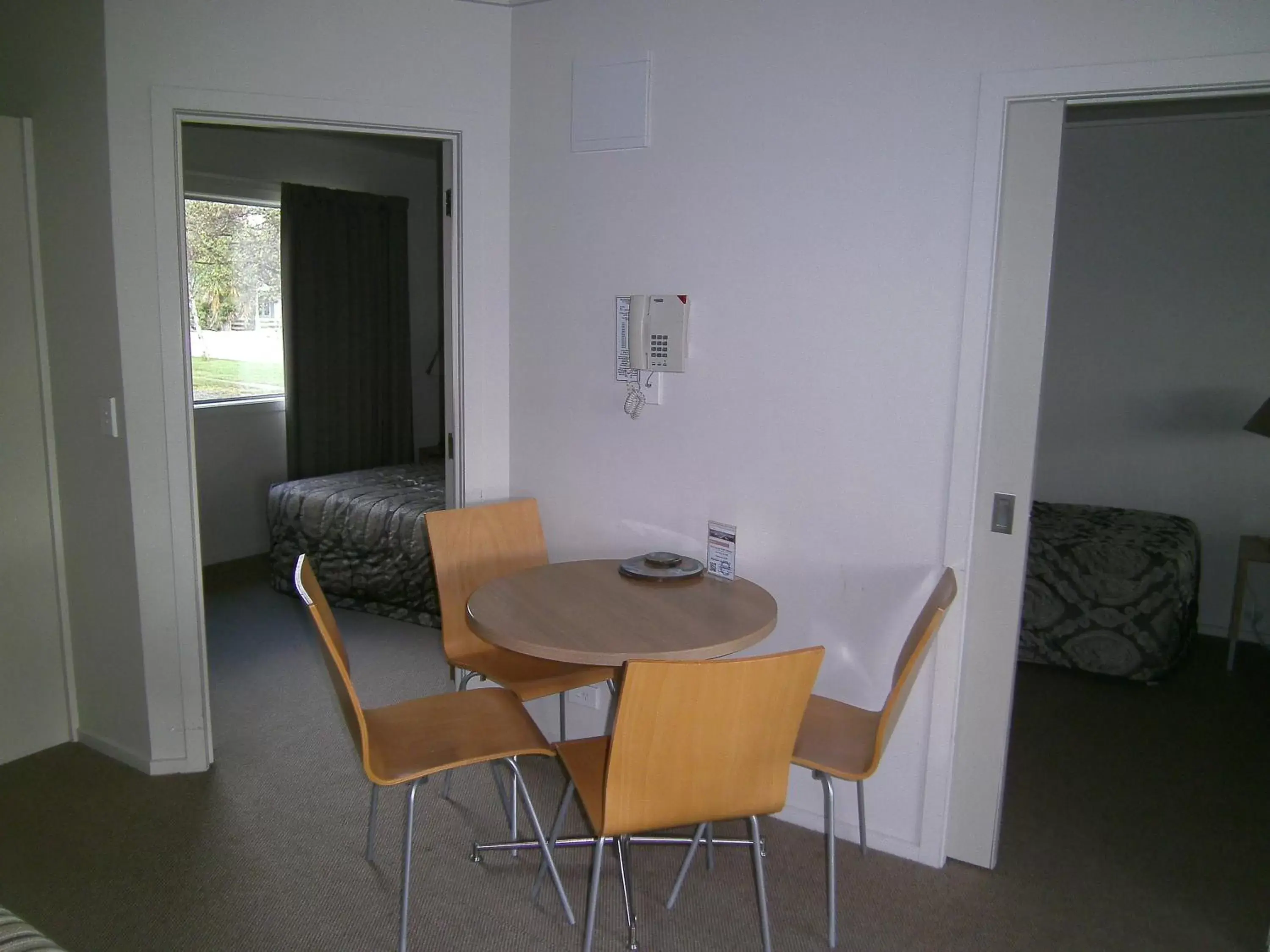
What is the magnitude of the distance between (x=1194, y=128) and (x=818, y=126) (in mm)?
3116

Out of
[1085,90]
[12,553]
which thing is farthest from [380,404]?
[1085,90]

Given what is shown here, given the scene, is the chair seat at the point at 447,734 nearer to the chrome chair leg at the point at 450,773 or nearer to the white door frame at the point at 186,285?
the chrome chair leg at the point at 450,773

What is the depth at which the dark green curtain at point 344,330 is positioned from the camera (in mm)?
5438

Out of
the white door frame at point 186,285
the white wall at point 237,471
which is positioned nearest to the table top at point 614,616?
the white door frame at point 186,285

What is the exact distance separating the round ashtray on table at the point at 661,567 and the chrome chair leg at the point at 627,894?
70 cm

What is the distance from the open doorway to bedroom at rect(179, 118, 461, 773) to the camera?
4387mm

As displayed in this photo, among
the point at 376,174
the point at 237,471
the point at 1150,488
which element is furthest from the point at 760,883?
the point at 376,174

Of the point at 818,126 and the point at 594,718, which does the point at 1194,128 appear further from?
the point at 594,718

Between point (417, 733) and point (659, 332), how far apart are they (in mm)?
1348

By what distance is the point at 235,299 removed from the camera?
5480mm

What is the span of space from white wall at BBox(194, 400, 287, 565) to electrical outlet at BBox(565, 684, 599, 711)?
9.95ft

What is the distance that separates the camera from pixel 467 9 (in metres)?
2.95

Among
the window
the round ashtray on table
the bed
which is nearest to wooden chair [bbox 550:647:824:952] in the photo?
the round ashtray on table

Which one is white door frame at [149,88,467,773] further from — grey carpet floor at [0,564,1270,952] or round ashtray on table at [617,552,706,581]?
round ashtray on table at [617,552,706,581]
